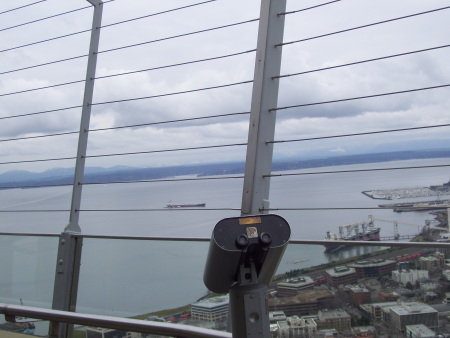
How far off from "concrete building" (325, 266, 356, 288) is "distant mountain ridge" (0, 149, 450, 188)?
0.52m

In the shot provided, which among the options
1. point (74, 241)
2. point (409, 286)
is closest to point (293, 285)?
point (409, 286)

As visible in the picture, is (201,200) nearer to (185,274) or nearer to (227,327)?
(185,274)

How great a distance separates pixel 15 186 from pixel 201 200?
157 cm

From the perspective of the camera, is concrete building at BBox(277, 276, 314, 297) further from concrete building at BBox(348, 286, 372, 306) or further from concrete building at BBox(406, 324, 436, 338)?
concrete building at BBox(406, 324, 436, 338)

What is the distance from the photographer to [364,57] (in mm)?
2406

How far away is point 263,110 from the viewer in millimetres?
2531

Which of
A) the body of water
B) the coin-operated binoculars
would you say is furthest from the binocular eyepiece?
the body of water

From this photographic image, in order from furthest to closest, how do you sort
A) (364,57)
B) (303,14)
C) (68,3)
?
(68,3) < (303,14) < (364,57)

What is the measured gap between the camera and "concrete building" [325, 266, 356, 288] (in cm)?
216

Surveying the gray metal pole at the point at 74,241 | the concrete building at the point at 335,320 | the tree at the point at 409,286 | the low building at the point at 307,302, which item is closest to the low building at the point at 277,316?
the low building at the point at 307,302

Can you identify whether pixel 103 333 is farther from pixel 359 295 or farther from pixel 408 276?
pixel 408 276

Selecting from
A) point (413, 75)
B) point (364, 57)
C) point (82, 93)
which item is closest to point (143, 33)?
point (82, 93)

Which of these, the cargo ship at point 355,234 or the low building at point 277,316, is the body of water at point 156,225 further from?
the low building at point 277,316

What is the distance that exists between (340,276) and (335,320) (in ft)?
0.57
